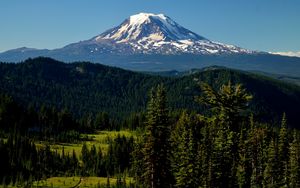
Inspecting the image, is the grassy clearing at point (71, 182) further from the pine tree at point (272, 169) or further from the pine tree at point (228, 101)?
the pine tree at point (228, 101)

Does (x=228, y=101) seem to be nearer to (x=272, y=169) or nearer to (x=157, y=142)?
(x=157, y=142)

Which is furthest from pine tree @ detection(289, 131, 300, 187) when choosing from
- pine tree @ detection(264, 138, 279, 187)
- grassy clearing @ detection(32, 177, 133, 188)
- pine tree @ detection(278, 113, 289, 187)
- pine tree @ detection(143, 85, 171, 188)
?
pine tree @ detection(143, 85, 171, 188)

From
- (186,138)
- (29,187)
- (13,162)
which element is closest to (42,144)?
(13,162)

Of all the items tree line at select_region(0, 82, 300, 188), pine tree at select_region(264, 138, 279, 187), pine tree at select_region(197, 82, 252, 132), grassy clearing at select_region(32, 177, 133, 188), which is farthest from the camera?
grassy clearing at select_region(32, 177, 133, 188)

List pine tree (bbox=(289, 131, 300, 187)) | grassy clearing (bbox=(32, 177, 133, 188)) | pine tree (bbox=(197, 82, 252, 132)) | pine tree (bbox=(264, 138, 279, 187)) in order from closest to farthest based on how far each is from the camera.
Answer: pine tree (bbox=(197, 82, 252, 132))
pine tree (bbox=(289, 131, 300, 187))
pine tree (bbox=(264, 138, 279, 187))
grassy clearing (bbox=(32, 177, 133, 188))

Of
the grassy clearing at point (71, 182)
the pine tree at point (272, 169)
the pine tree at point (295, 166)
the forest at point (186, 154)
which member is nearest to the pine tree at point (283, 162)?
the forest at point (186, 154)

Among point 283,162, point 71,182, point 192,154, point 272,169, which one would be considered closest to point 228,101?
point 192,154

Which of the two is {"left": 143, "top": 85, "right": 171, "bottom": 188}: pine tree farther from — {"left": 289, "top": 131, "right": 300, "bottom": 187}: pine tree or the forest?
{"left": 289, "top": 131, "right": 300, "bottom": 187}: pine tree

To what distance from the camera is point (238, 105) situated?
4266 centimetres

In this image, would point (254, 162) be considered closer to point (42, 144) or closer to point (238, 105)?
point (238, 105)

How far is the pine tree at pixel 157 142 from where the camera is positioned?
44719 millimetres

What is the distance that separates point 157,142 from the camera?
44844mm

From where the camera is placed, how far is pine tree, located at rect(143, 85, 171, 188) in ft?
147

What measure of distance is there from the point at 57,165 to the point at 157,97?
136259 mm
